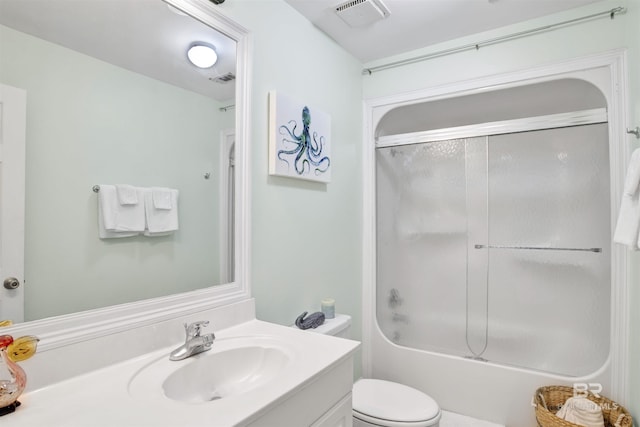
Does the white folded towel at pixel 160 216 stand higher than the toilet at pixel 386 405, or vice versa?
the white folded towel at pixel 160 216

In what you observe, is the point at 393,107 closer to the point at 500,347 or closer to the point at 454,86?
the point at 454,86

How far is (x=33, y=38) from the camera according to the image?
902 mm

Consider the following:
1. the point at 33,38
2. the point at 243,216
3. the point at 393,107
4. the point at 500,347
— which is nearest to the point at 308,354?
the point at 243,216

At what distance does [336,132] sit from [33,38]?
5.09ft

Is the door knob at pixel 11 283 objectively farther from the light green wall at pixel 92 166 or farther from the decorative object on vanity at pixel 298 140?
the decorative object on vanity at pixel 298 140

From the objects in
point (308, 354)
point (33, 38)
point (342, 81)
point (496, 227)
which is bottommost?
point (308, 354)

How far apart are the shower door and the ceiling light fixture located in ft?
4.89

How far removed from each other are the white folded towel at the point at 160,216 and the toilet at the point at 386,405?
2.82 ft

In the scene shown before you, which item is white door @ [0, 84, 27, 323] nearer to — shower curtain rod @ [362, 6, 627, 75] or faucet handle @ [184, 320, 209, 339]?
faucet handle @ [184, 320, 209, 339]

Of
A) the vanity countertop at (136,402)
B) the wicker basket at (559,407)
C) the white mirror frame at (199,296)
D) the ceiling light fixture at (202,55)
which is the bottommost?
the wicker basket at (559,407)

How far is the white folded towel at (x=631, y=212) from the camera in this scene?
1.35m

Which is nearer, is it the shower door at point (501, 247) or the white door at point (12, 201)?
the white door at point (12, 201)

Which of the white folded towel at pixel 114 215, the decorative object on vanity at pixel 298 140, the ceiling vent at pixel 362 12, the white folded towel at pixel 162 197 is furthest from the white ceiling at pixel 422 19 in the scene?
the white folded towel at pixel 114 215

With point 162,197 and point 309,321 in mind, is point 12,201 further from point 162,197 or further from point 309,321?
point 309,321
